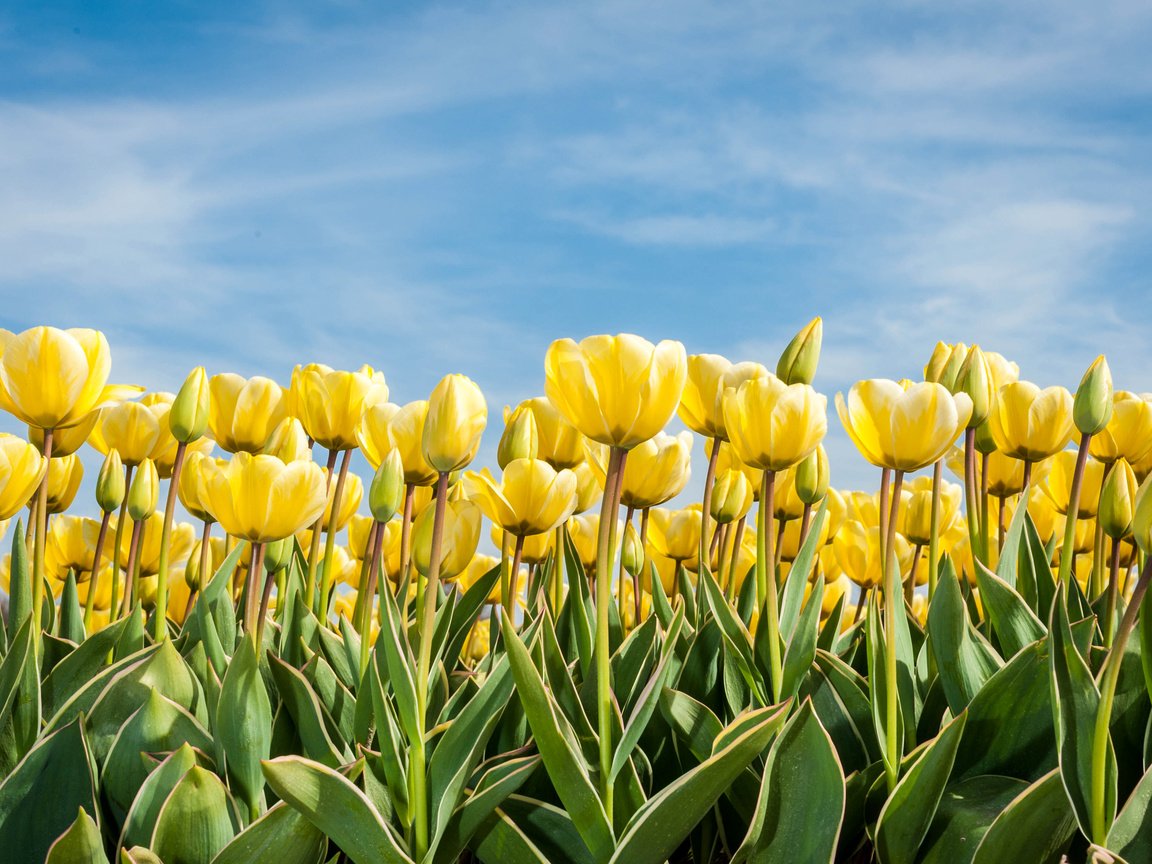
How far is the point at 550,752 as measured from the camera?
1.27m

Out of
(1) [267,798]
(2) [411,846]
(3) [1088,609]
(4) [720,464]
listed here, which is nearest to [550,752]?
(2) [411,846]

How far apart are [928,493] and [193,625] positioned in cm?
170

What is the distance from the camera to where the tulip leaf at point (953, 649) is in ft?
5.31

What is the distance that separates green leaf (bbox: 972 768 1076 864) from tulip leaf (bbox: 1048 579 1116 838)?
0.09ft

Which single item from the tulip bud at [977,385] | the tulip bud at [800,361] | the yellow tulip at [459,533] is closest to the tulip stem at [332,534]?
the yellow tulip at [459,533]

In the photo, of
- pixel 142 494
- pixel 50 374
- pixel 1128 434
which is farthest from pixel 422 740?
pixel 1128 434

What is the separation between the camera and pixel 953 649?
1635 mm

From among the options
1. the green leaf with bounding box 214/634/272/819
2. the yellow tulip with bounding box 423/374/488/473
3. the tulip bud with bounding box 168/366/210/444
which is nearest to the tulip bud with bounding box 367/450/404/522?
the yellow tulip with bounding box 423/374/488/473

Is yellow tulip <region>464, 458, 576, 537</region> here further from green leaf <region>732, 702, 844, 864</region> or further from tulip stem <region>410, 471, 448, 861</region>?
green leaf <region>732, 702, 844, 864</region>

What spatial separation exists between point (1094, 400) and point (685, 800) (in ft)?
3.53

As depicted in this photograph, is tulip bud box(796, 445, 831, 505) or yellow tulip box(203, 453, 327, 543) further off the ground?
tulip bud box(796, 445, 831, 505)

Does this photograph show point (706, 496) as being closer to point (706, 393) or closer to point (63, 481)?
point (706, 393)

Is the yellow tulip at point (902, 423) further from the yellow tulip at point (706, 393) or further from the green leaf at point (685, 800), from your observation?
the green leaf at point (685, 800)

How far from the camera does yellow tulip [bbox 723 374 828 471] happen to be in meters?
1.51
